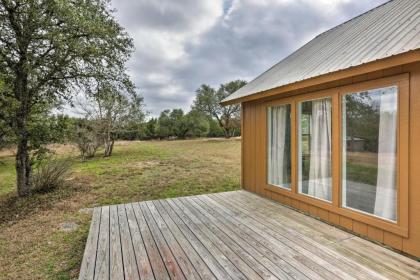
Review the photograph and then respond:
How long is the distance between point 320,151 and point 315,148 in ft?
0.33

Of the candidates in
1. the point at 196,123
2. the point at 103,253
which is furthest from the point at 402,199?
the point at 196,123

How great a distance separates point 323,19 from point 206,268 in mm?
7658

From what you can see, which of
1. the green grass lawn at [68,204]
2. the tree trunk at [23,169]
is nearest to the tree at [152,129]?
the green grass lawn at [68,204]

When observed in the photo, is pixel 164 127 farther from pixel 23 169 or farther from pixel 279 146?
pixel 279 146

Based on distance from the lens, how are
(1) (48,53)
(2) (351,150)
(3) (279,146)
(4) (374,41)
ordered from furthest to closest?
(1) (48,53) → (3) (279,146) → (2) (351,150) → (4) (374,41)

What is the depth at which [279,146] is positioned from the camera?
4453 millimetres

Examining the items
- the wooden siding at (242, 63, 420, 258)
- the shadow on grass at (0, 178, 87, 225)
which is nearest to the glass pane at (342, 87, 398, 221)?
the wooden siding at (242, 63, 420, 258)

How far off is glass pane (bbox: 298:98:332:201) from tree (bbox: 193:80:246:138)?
967 inches

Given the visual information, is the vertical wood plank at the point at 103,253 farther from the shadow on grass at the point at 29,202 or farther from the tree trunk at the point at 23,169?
the tree trunk at the point at 23,169

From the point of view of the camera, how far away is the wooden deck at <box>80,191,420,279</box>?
223cm

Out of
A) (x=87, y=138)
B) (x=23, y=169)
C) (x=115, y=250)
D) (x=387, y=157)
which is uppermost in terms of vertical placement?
(x=87, y=138)

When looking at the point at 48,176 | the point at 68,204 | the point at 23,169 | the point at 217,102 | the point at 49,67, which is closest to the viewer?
the point at 68,204

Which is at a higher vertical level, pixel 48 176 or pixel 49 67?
pixel 49 67

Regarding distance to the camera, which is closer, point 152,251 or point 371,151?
point 152,251
